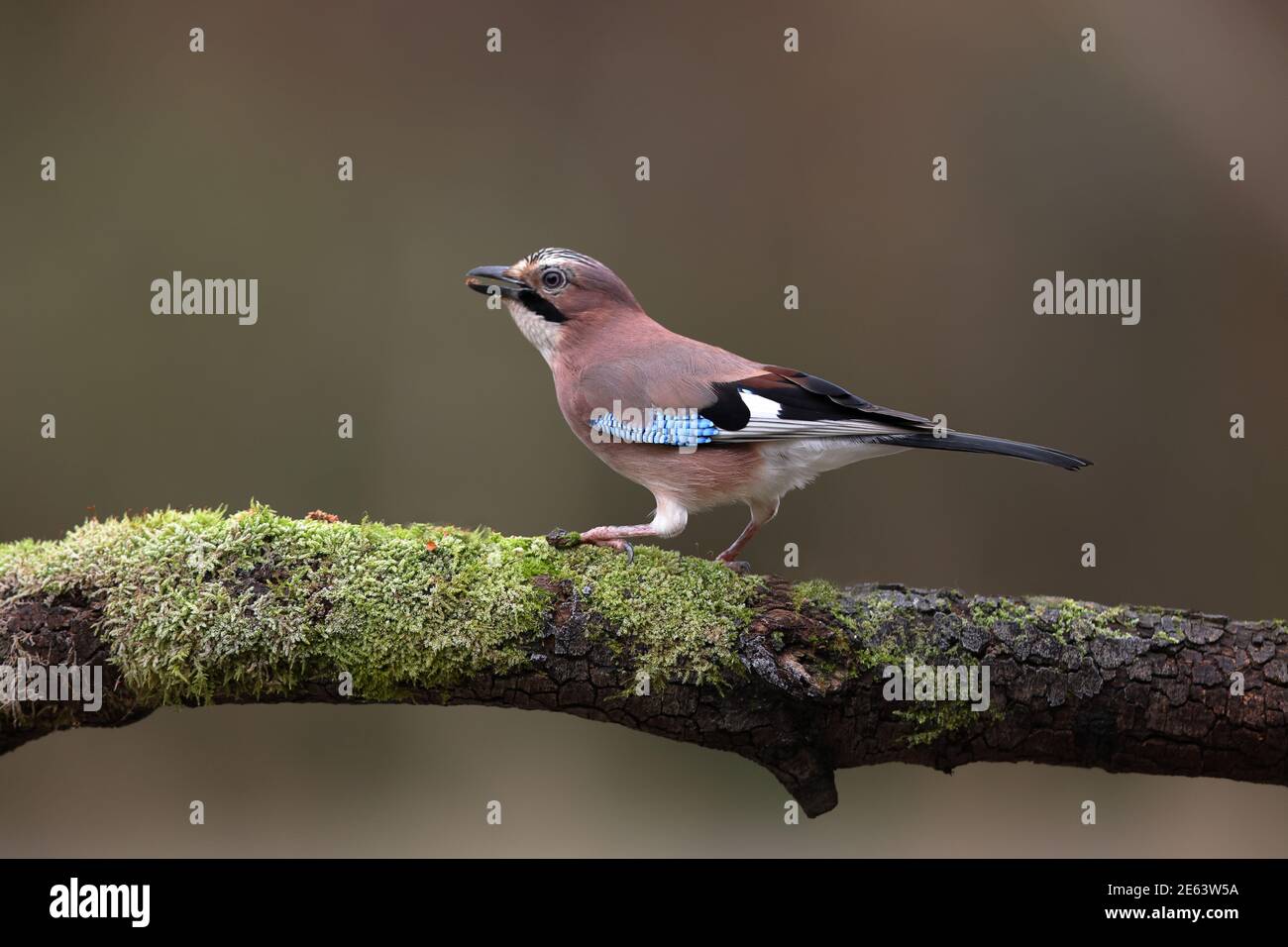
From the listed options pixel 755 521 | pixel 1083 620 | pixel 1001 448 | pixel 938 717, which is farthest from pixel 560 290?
pixel 1083 620

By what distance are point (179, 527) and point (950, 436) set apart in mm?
2434

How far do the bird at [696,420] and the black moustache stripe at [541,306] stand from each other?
2cm

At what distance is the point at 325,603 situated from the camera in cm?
321

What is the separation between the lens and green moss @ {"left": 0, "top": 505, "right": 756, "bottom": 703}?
10.4ft

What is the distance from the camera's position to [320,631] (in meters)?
3.17

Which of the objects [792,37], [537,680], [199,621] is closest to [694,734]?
[537,680]

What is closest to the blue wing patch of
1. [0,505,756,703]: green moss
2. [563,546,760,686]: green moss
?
[563,546,760,686]: green moss

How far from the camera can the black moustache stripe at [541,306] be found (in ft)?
14.1

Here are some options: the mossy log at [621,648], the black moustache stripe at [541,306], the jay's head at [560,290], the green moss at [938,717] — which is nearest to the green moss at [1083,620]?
the mossy log at [621,648]

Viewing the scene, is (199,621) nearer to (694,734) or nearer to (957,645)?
(694,734)

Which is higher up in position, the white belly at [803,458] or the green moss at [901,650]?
the white belly at [803,458]

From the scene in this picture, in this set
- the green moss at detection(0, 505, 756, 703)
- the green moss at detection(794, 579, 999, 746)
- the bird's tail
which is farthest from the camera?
the bird's tail

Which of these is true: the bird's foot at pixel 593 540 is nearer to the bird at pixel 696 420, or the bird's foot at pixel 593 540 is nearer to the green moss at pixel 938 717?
the bird at pixel 696 420

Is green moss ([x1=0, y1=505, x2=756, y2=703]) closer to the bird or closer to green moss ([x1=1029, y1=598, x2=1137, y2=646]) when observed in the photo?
the bird
